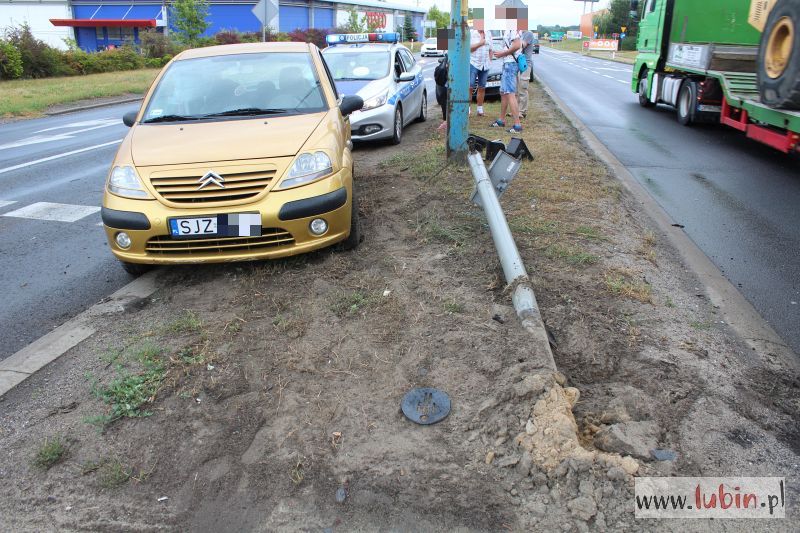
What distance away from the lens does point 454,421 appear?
3.04 meters

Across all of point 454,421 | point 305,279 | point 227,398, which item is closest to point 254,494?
point 227,398

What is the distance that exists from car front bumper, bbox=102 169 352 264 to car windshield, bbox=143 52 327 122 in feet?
4.10

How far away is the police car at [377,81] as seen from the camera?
33.6 feet

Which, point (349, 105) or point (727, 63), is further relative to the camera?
point (727, 63)

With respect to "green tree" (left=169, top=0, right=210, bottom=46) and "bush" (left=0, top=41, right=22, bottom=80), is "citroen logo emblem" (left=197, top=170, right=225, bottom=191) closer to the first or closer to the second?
"bush" (left=0, top=41, right=22, bottom=80)

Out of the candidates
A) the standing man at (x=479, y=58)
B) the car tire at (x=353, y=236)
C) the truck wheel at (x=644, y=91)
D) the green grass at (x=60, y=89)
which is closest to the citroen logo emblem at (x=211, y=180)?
the car tire at (x=353, y=236)

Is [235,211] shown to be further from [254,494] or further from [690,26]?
[690,26]

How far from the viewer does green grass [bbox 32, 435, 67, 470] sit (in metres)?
2.89

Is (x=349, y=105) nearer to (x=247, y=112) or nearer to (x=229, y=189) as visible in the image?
(x=247, y=112)

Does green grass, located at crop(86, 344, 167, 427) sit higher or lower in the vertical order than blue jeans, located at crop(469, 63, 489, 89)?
lower

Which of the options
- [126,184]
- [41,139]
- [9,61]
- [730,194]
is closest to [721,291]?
[730,194]

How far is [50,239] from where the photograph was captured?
6418mm

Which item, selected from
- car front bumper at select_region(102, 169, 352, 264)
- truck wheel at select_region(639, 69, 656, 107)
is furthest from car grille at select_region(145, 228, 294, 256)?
truck wheel at select_region(639, 69, 656, 107)

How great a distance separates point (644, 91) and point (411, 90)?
8.26 metres
